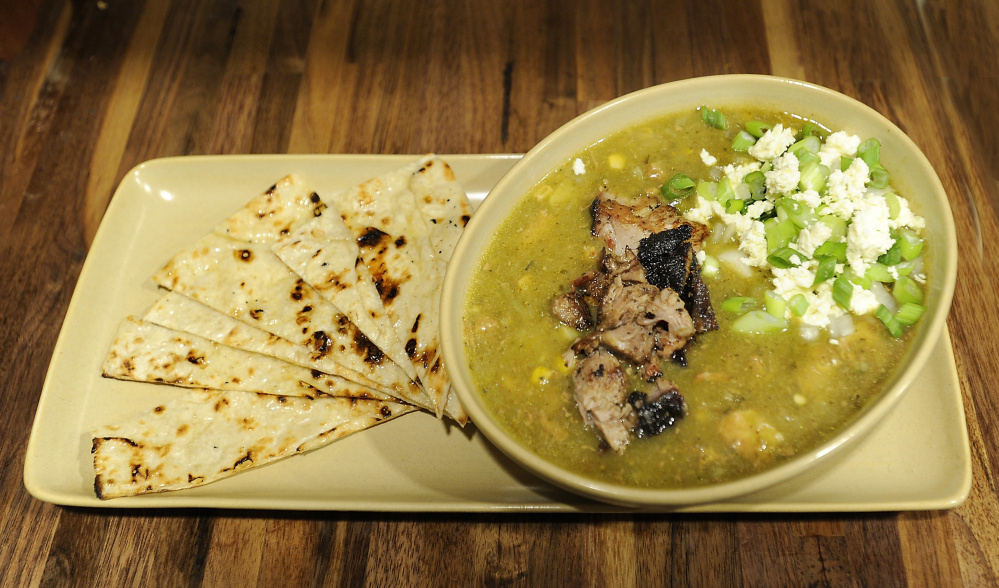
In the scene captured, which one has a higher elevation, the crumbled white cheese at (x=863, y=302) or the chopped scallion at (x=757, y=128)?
the chopped scallion at (x=757, y=128)

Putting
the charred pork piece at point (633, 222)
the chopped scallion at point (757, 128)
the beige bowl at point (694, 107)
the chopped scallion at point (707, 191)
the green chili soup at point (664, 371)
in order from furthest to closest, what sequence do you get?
the chopped scallion at point (757, 128) → the chopped scallion at point (707, 191) → the charred pork piece at point (633, 222) → the green chili soup at point (664, 371) → the beige bowl at point (694, 107)

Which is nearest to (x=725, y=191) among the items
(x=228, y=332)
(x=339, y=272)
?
(x=339, y=272)

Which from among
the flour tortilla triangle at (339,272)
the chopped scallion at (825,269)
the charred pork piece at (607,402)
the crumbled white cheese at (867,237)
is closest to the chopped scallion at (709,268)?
the chopped scallion at (825,269)

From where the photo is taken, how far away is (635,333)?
2.52m

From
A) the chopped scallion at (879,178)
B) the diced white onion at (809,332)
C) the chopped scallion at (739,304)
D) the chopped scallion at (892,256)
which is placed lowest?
the diced white onion at (809,332)

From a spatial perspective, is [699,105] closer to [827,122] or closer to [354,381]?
[827,122]

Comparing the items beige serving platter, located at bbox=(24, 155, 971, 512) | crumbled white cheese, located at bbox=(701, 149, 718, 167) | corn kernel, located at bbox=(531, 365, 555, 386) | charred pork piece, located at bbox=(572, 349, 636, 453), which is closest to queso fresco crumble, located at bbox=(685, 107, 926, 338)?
crumbled white cheese, located at bbox=(701, 149, 718, 167)

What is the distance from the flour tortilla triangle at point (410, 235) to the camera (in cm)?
303

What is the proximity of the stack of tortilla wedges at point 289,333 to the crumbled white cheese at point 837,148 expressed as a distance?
5.28ft

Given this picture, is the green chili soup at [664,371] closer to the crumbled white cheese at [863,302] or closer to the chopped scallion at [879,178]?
the crumbled white cheese at [863,302]

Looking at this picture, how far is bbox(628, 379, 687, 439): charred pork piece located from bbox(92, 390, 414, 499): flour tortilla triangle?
40.3 inches

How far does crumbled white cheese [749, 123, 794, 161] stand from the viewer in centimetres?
285

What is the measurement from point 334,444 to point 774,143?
230 centimetres

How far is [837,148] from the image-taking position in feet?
9.20
